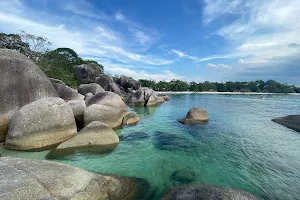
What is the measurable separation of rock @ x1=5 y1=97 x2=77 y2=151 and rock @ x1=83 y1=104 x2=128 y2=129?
1989 millimetres

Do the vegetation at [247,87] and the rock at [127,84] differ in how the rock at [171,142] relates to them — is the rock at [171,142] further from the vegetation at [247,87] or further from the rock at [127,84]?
the vegetation at [247,87]

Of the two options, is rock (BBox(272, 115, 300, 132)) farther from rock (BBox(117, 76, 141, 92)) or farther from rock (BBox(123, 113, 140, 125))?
rock (BBox(117, 76, 141, 92))

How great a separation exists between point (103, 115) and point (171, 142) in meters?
5.02

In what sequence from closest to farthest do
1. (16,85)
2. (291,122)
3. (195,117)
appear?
(16,85) < (291,122) < (195,117)

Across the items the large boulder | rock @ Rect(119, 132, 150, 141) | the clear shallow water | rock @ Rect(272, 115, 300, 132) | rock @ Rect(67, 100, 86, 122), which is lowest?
the clear shallow water

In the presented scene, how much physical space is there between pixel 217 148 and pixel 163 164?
3.80 meters

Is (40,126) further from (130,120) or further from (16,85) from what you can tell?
(130,120)

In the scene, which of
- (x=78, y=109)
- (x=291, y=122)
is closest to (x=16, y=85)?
(x=78, y=109)

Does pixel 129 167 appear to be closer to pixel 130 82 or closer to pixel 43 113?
pixel 43 113

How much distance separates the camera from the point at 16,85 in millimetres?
10000

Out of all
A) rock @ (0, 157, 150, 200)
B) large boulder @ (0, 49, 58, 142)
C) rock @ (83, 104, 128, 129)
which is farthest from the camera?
rock @ (83, 104, 128, 129)

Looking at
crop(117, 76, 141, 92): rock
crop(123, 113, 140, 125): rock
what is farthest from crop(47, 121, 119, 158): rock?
crop(117, 76, 141, 92): rock

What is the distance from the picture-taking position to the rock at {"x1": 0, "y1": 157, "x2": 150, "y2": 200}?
3820 millimetres

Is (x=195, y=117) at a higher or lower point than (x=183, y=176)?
higher
